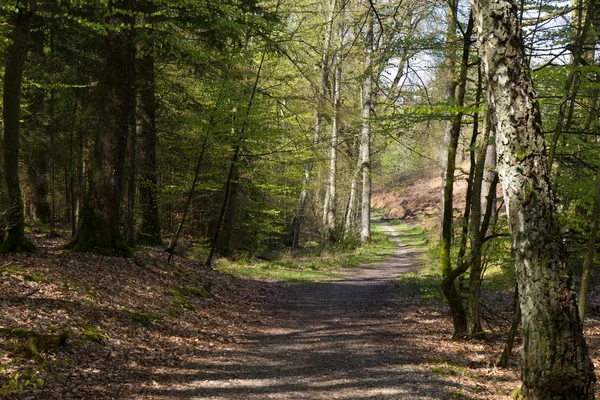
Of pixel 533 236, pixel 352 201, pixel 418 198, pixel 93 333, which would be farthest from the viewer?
pixel 418 198

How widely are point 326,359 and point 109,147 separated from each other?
6.22 metres

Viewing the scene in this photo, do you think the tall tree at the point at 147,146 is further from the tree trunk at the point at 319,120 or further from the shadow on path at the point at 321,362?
the shadow on path at the point at 321,362

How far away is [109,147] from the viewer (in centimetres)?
968

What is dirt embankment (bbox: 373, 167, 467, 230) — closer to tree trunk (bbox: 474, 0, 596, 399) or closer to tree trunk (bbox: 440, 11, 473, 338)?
tree trunk (bbox: 440, 11, 473, 338)

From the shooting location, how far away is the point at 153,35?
9836 mm

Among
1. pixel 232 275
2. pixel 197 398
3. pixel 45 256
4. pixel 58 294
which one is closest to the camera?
pixel 197 398

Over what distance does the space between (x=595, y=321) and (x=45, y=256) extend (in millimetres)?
11308

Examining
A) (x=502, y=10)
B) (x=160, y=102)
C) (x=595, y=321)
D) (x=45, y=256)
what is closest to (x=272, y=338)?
(x=45, y=256)

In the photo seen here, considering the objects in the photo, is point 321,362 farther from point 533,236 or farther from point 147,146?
point 147,146

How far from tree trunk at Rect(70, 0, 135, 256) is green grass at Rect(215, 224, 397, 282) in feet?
17.2

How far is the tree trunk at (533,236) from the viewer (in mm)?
3396

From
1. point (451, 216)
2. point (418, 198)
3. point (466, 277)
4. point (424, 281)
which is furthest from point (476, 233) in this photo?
point (418, 198)

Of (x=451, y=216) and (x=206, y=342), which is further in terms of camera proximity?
(x=451, y=216)

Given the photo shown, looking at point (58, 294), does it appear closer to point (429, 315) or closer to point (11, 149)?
point (11, 149)
